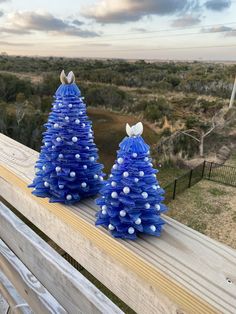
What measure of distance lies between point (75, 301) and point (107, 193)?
344 mm

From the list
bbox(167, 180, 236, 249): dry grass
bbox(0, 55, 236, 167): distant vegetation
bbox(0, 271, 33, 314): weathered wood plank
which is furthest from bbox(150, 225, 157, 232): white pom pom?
bbox(0, 55, 236, 167): distant vegetation

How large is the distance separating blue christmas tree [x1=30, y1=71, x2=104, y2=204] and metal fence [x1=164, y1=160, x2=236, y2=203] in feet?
19.4

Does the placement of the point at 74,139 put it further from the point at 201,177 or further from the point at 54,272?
the point at 201,177

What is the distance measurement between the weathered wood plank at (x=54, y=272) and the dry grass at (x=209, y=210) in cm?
485

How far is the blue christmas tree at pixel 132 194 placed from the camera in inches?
34.3

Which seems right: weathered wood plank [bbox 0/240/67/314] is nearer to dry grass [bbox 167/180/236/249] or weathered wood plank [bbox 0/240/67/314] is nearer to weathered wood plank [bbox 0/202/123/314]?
weathered wood plank [bbox 0/202/123/314]

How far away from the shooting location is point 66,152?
107cm

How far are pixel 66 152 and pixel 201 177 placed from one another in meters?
7.38

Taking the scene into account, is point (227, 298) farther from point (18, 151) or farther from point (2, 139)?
point (2, 139)

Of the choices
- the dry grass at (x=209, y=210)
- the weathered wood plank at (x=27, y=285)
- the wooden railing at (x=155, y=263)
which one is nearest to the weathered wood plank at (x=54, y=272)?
the weathered wood plank at (x=27, y=285)

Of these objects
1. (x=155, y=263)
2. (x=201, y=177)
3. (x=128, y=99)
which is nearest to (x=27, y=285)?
(x=155, y=263)

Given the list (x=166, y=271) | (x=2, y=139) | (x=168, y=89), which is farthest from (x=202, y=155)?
(x=168, y=89)

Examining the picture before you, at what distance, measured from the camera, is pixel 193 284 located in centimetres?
69

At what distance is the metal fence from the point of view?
280 inches
